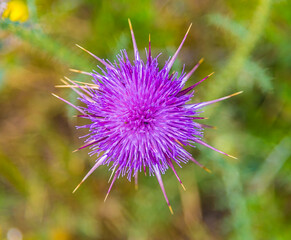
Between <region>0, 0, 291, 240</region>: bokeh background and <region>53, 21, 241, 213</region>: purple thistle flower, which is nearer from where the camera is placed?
<region>53, 21, 241, 213</region>: purple thistle flower

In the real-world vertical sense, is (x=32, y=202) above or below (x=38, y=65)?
below

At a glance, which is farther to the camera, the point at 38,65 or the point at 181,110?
the point at 38,65

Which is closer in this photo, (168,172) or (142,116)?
(142,116)

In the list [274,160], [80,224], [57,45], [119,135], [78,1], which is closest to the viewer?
[119,135]

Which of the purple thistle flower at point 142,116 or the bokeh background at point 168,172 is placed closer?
the purple thistle flower at point 142,116

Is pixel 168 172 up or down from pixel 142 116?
down

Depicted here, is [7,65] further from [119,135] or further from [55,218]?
[119,135]

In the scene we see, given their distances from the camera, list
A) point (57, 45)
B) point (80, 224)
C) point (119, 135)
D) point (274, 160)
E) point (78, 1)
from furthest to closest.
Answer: point (80, 224)
point (78, 1)
point (274, 160)
point (57, 45)
point (119, 135)

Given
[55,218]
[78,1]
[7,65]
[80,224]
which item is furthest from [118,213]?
[78,1]
